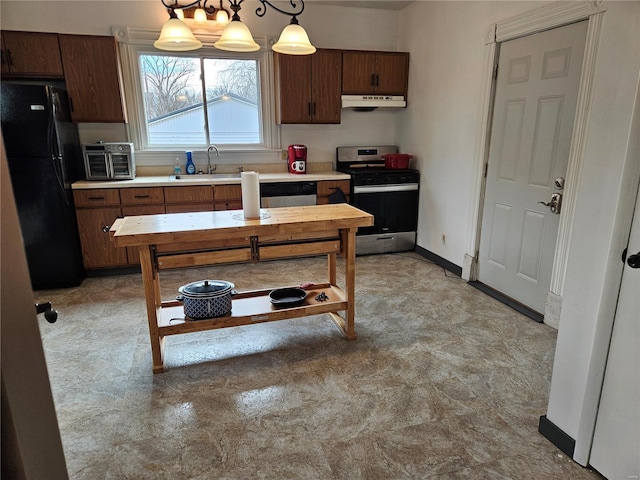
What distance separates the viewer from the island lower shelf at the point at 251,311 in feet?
8.00

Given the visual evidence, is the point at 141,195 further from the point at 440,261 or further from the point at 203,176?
the point at 440,261

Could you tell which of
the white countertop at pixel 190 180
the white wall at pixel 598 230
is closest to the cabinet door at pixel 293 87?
the white countertop at pixel 190 180

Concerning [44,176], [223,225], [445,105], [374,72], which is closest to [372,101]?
[374,72]

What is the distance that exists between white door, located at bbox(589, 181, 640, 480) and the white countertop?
3.17m

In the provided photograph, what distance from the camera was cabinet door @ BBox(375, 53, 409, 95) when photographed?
4504 millimetres

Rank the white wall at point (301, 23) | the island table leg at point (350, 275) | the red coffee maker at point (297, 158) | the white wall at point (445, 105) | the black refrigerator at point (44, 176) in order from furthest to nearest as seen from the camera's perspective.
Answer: the red coffee maker at point (297, 158) → the white wall at point (301, 23) → the white wall at point (445, 105) → the black refrigerator at point (44, 176) → the island table leg at point (350, 275)

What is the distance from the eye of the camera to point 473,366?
243 centimetres

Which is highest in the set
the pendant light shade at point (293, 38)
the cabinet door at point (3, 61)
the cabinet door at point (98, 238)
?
the cabinet door at point (3, 61)

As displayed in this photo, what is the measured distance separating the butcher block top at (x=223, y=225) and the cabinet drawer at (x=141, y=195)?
4.87ft

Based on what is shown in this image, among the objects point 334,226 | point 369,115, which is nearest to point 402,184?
point 369,115

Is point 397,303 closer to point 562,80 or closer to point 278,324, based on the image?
point 278,324

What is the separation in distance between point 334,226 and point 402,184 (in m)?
2.31

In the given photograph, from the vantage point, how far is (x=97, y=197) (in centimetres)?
374

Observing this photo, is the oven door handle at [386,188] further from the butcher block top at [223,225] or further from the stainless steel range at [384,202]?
the butcher block top at [223,225]
